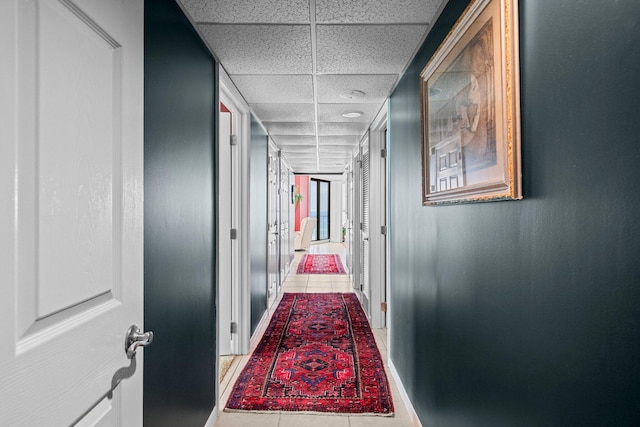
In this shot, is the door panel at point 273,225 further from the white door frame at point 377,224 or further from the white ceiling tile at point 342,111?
the white ceiling tile at point 342,111

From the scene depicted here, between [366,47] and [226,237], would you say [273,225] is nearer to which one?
[226,237]

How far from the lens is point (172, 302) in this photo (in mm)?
1695

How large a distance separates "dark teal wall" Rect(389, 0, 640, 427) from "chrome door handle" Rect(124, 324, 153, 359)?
37.9 inches

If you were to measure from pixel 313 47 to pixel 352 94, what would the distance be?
947mm

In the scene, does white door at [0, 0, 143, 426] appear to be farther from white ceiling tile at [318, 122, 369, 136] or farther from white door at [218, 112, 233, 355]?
white ceiling tile at [318, 122, 369, 136]

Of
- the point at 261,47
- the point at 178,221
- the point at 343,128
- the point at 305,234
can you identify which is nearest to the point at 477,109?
the point at 178,221

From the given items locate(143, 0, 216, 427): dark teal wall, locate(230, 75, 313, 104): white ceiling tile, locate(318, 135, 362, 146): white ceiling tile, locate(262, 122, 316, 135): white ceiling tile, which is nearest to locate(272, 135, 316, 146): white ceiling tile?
locate(318, 135, 362, 146): white ceiling tile

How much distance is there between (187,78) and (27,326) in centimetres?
144

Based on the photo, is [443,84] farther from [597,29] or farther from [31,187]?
[31,187]

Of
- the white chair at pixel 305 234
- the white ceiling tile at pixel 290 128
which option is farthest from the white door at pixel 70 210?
the white chair at pixel 305 234

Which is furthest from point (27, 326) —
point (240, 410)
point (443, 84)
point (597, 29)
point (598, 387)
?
point (240, 410)

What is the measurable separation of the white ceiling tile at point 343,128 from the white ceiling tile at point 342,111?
19 centimetres

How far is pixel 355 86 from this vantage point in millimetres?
2938

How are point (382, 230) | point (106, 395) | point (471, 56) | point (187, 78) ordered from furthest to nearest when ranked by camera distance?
point (382, 230) < point (187, 78) < point (471, 56) < point (106, 395)
